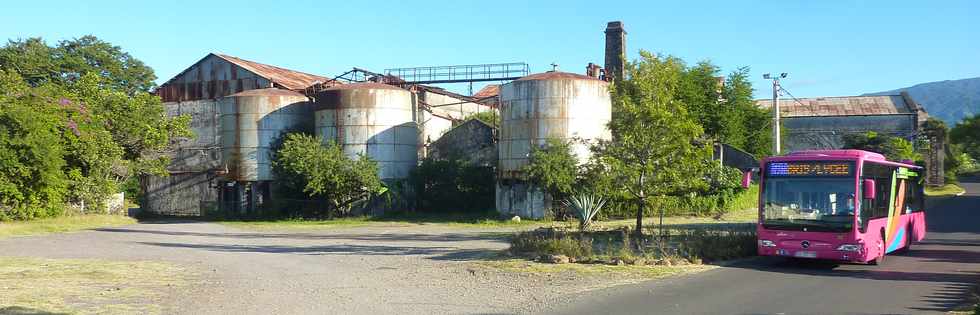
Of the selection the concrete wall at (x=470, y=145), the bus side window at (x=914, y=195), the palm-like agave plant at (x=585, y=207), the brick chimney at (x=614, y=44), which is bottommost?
the palm-like agave plant at (x=585, y=207)

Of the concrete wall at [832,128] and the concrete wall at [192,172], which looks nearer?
the concrete wall at [192,172]

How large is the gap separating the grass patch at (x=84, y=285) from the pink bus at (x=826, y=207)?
12.6 m

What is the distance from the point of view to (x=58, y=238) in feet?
94.8

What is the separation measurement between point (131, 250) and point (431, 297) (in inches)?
568

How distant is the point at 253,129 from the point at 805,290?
36.4 m

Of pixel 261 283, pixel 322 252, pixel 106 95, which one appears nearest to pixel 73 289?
pixel 261 283

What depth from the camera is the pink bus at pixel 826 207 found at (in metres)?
15.8

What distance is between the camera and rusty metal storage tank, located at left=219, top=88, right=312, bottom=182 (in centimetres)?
4375

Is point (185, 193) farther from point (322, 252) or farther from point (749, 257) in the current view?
point (749, 257)

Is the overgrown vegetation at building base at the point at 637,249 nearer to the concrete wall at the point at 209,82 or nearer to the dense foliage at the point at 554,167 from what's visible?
the dense foliage at the point at 554,167

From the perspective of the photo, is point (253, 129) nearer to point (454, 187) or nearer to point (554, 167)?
point (454, 187)

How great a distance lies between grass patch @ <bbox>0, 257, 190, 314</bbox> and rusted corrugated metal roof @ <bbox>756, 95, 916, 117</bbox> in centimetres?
6825

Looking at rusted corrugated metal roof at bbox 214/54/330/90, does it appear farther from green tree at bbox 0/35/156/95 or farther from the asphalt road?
the asphalt road

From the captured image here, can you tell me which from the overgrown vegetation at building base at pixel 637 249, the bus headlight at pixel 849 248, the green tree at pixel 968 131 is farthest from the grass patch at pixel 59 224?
the green tree at pixel 968 131
